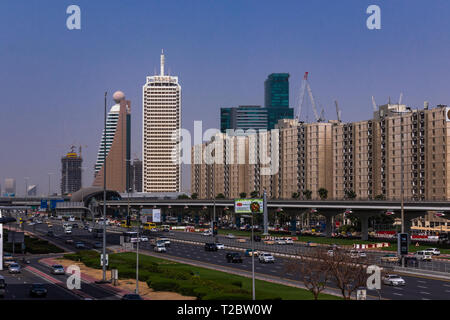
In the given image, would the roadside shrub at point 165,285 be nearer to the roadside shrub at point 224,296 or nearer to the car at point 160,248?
the roadside shrub at point 224,296

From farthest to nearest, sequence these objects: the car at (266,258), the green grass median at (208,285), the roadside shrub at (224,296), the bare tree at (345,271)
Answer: the car at (266,258), the green grass median at (208,285), the bare tree at (345,271), the roadside shrub at (224,296)

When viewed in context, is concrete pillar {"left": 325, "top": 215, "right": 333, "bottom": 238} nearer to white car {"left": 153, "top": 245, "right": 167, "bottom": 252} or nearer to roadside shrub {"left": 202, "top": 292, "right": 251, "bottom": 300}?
white car {"left": 153, "top": 245, "right": 167, "bottom": 252}

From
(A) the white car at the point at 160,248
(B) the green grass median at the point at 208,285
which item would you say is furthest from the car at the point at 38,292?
(A) the white car at the point at 160,248

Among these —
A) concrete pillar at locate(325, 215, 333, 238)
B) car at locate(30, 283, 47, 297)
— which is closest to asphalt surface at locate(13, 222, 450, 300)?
car at locate(30, 283, 47, 297)

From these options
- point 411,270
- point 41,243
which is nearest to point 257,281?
point 411,270

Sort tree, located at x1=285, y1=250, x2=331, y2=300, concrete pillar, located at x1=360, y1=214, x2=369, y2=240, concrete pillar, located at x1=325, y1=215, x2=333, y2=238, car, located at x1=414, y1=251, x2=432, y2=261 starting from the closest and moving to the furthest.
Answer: tree, located at x1=285, y1=250, x2=331, y2=300
car, located at x1=414, y1=251, x2=432, y2=261
concrete pillar, located at x1=360, y1=214, x2=369, y2=240
concrete pillar, located at x1=325, y1=215, x2=333, y2=238

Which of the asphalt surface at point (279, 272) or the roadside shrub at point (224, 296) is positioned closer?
the roadside shrub at point (224, 296)

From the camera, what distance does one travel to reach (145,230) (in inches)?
6309

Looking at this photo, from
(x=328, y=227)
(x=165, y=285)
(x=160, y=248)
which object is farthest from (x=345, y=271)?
(x=328, y=227)

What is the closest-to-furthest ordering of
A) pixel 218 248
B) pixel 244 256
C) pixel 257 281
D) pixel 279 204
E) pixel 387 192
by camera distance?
pixel 257 281 < pixel 244 256 < pixel 218 248 < pixel 279 204 < pixel 387 192

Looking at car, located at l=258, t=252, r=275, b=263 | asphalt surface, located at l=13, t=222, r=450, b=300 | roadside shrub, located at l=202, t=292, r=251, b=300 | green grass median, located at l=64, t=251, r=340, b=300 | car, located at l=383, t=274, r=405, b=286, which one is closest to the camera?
roadside shrub, located at l=202, t=292, r=251, b=300

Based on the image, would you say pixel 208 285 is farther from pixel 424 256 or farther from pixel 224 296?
pixel 424 256
